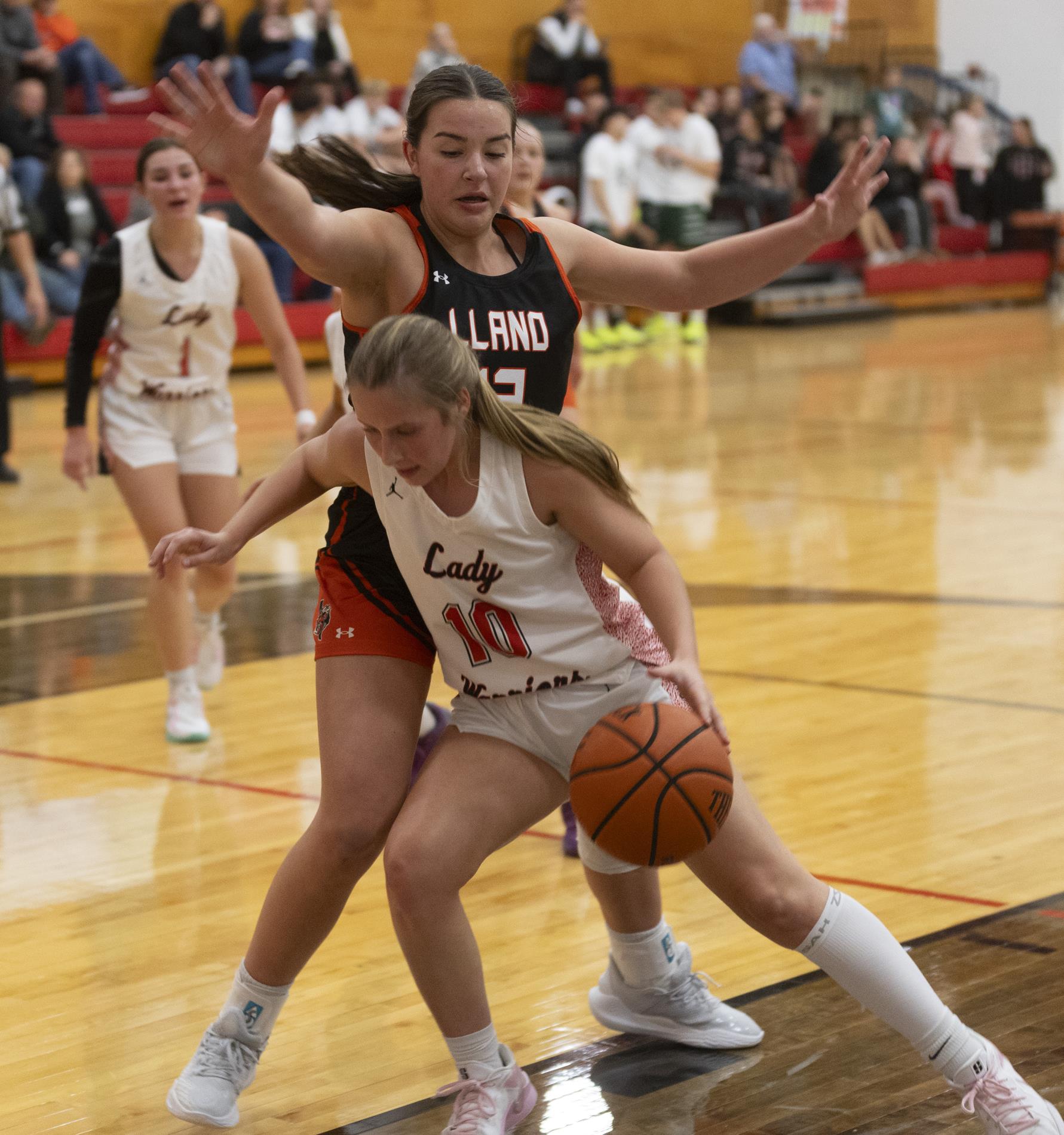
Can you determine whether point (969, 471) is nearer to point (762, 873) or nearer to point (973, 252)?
point (762, 873)

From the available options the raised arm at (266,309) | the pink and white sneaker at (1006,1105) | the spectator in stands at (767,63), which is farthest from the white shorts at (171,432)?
the spectator in stands at (767,63)

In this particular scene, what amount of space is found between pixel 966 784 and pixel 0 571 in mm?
4784

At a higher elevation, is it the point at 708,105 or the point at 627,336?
the point at 708,105

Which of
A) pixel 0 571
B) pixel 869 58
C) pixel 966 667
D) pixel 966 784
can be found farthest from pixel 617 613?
pixel 869 58

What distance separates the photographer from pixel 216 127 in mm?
2795

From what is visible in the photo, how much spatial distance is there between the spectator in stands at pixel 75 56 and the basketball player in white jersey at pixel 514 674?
1516 centimetres

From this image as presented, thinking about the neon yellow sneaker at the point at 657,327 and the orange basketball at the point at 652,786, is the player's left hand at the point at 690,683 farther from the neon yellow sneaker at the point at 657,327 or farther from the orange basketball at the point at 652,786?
the neon yellow sneaker at the point at 657,327

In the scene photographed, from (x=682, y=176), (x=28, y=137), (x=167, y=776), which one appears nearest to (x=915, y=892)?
(x=167, y=776)

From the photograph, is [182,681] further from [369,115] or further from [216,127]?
[369,115]

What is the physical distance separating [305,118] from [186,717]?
39.2 ft

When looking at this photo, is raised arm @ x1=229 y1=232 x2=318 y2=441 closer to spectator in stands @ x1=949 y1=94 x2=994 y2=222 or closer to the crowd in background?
the crowd in background

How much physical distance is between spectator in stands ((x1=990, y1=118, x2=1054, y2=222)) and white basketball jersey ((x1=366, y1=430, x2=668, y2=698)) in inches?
898

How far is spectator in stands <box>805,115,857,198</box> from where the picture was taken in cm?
2136

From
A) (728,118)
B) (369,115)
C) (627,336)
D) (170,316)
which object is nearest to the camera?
(170,316)
